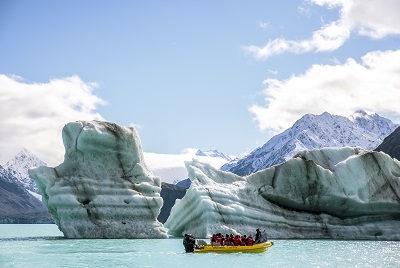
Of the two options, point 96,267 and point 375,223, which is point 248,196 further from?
point 96,267

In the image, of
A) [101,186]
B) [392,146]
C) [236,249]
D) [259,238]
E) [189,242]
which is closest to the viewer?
[236,249]

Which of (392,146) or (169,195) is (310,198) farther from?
(169,195)

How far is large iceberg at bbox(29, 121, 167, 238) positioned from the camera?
44.4 m

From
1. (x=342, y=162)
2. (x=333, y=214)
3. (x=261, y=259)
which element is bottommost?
(x=261, y=259)

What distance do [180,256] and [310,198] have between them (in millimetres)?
17480

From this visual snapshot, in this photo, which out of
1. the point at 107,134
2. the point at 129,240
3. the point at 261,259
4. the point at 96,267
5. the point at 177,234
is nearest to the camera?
the point at 96,267

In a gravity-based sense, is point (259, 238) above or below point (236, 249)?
above

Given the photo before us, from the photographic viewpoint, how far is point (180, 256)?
109 ft

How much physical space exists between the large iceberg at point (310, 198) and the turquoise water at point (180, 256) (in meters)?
5.42

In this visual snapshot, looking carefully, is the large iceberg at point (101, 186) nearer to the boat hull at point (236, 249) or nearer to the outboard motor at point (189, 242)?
the outboard motor at point (189, 242)

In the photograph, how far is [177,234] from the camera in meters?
52.5

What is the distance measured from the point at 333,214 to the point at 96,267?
26451 millimetres

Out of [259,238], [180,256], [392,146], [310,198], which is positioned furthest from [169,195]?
[180,256]

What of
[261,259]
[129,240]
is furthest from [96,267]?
[129,240]
